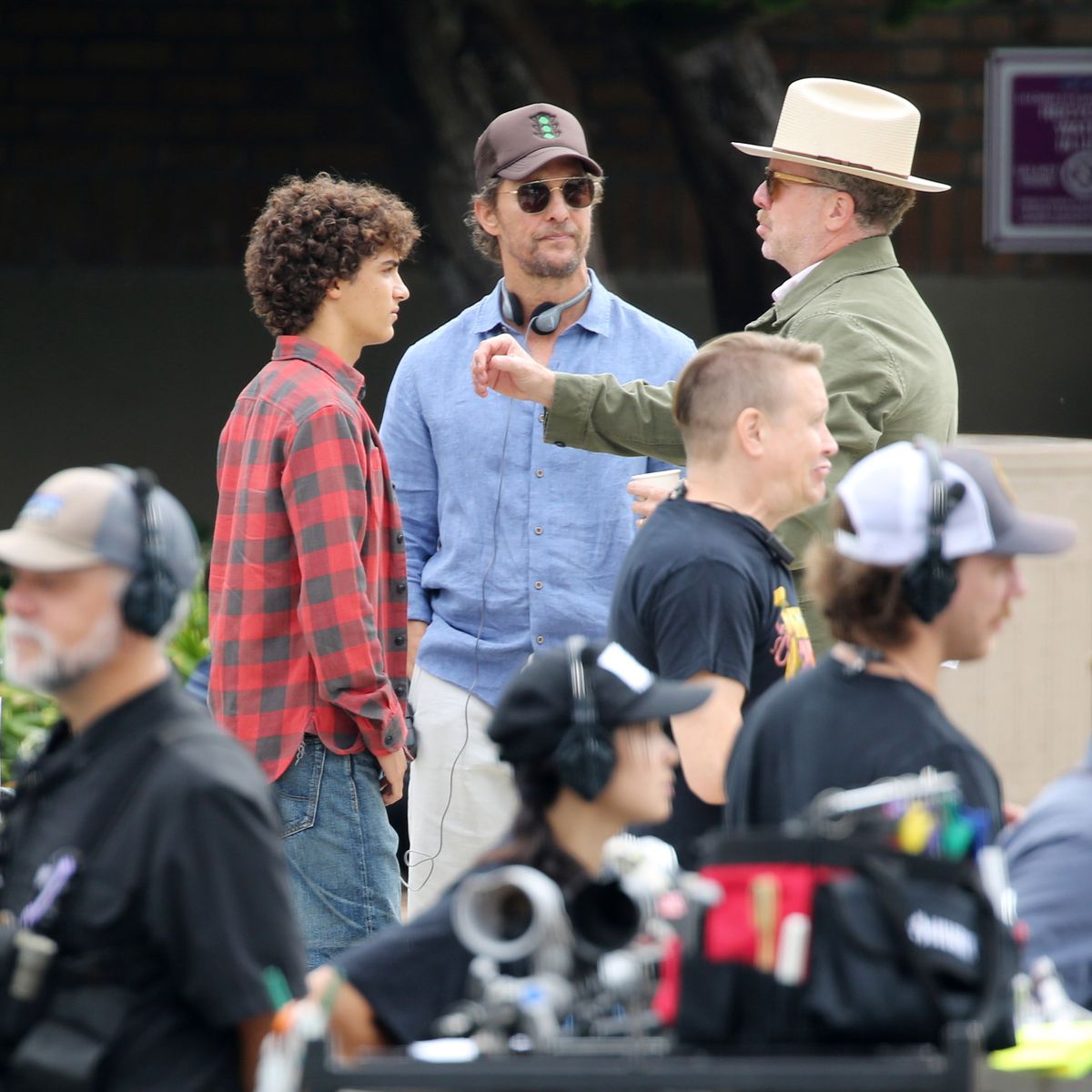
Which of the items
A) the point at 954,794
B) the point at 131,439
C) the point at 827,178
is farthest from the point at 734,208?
the point at 954,794

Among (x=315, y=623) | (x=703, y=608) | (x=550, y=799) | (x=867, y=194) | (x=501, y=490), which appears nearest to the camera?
(x=550, y=799)

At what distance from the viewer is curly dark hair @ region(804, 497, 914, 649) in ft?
9.18

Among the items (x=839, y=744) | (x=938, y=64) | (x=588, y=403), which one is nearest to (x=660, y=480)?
(x=588, y=403)

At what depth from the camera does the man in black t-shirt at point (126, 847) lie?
8.08ft

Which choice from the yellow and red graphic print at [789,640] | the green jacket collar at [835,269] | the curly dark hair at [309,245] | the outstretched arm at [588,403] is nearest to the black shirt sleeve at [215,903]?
the yellow and red graphic print at [789,640]

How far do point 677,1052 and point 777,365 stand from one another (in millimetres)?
1631

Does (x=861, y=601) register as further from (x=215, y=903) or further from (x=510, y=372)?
(x=510, y=372)

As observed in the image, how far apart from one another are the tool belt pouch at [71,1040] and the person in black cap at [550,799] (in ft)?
0.91

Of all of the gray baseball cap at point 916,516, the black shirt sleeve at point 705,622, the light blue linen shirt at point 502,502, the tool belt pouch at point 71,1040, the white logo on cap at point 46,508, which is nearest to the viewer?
the tool belt pouch at point 71,1040

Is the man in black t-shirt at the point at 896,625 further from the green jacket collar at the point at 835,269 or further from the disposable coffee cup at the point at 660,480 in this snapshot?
the green jacket collar at the point at 835,269

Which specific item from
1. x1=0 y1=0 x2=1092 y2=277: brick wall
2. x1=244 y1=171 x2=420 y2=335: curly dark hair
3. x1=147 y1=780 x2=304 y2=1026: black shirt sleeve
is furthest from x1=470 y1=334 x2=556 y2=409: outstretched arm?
x1=0 y1=0 x2=1092 y2=277: brick wall

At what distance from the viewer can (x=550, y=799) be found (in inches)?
107

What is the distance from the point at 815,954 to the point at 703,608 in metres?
1.26

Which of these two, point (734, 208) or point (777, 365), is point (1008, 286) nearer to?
point (734, 208)
